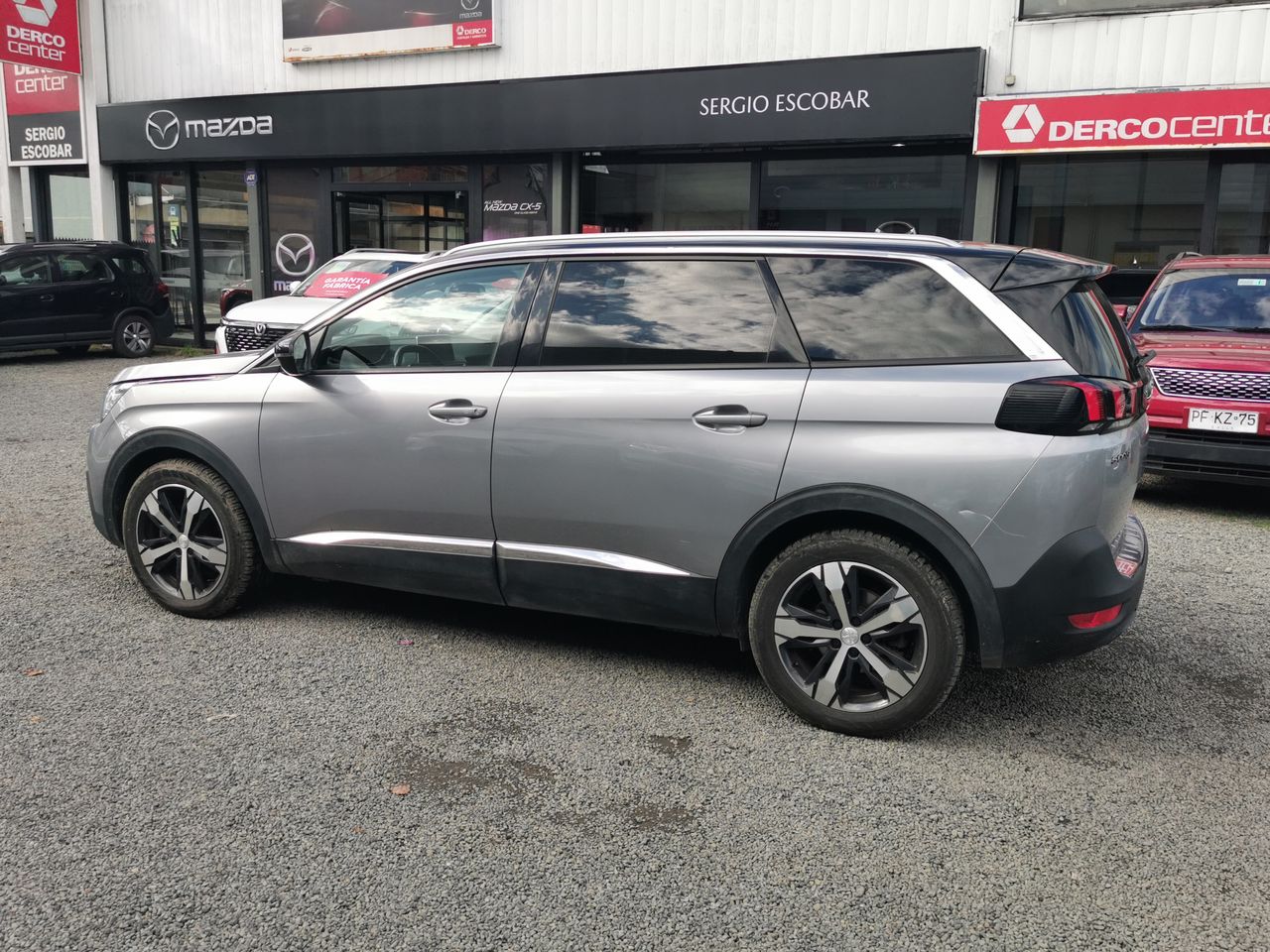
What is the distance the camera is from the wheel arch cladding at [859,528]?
11.6 ft

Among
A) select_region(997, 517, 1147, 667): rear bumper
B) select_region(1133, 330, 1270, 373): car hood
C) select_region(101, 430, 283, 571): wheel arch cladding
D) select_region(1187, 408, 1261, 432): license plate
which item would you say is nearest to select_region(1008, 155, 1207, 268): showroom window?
select_region(1133, 330, 1270, 373): car hood

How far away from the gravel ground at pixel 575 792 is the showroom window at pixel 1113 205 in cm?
819

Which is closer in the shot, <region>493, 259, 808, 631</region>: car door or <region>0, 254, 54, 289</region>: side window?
<region>493, 259, 808, 631</region>: car door

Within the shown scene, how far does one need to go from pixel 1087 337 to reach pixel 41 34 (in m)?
19.8

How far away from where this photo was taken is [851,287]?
3842 millimetres

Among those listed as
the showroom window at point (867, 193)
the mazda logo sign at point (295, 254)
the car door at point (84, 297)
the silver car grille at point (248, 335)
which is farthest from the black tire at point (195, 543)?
the mazda logo sign at point (295, 254)

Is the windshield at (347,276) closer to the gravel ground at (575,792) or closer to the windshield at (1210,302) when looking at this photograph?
the gravel ground at (575,792)

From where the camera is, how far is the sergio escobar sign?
1964 cm

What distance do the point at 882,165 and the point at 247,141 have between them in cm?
1034

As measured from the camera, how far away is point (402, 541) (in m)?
4.45

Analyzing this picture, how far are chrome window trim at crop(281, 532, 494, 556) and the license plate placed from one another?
527 centimetres

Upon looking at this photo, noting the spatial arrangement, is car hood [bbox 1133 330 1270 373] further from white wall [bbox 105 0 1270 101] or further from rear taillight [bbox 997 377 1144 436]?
white wall [bbox 105 0 1270 101]

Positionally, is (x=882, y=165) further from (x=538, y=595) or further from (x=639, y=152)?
(x=538, y=595)

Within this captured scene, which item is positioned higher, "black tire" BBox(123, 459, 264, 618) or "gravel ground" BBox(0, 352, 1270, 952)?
"black tire" BBox(123, 459, 264, 618)
